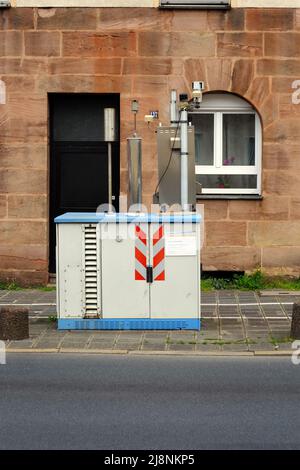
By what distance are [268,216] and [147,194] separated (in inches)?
88.8

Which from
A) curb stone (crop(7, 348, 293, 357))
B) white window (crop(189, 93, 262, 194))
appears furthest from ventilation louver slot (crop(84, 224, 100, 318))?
white window (crop(189, 93, 262, 194))

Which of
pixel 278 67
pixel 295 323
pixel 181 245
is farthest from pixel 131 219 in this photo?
pixel 278 67

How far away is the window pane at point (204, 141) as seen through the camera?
712 inches

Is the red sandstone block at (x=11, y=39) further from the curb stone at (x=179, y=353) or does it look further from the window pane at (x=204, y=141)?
A: the curb stone at (x=179, y=353)

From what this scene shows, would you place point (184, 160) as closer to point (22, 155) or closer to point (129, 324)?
point (129, 324)

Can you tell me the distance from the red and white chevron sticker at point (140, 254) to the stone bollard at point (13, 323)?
63.3 inches

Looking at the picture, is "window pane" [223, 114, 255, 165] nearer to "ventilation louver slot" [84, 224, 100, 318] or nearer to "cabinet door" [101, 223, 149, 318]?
"cabinet door" [101, 223, 149, 318]

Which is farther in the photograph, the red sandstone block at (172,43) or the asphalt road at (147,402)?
the red sandstone block at (172,43)

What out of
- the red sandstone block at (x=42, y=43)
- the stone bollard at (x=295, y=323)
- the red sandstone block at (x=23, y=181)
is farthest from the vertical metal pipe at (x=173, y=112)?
the stone bollard at (x=295, y=323)

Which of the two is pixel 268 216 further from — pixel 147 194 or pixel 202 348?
pixel 202 348

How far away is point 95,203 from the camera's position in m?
18.0

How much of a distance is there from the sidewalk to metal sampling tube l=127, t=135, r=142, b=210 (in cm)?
215

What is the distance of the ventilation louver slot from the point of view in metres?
12.8

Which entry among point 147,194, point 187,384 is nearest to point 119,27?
point 147,194
